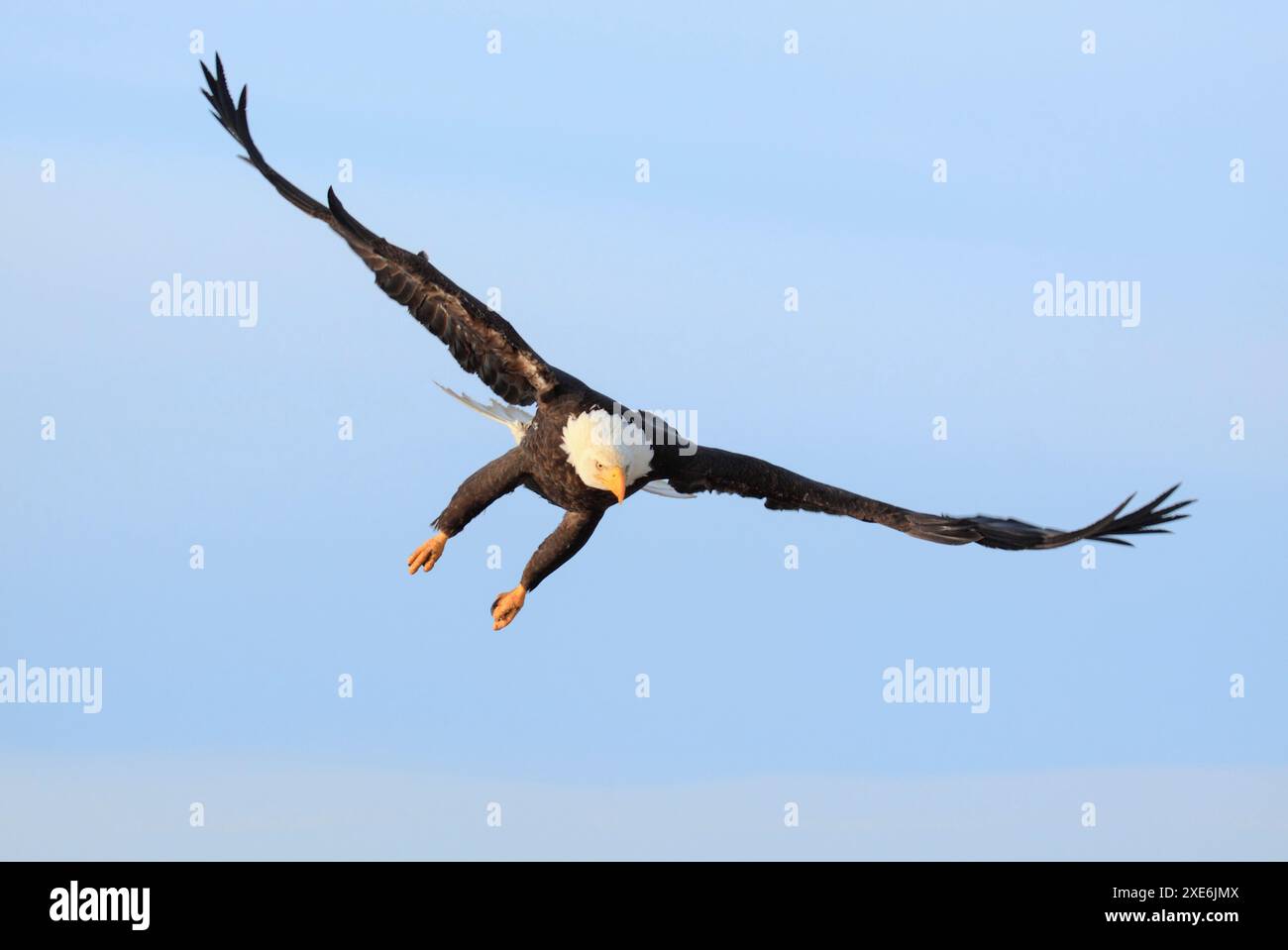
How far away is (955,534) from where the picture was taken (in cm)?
1977

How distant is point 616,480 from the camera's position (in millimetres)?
18719

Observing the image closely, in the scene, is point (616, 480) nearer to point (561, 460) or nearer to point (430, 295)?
point (561, 460)

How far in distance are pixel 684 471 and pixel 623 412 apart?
35.0 inches

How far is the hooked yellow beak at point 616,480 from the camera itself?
61.4 feet

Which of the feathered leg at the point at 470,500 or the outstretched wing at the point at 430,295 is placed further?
the feathered leg at the point at 470,500

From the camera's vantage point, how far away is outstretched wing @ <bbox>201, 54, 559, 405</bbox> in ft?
60.9

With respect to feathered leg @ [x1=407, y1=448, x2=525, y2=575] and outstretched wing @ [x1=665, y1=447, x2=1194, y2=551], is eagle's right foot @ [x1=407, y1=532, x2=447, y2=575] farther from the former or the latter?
outstretched wing @ [x1=665, y1=447, x2=1194, y2=551]

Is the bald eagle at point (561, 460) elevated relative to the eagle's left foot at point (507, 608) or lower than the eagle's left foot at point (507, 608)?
elevated

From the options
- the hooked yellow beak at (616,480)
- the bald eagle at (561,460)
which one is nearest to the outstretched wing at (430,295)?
the bald eagle at (561,460)

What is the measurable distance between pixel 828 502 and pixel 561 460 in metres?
2.19

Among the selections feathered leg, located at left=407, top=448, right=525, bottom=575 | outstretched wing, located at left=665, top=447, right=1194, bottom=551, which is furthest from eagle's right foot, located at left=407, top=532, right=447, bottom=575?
outstretched wing, located at left=665, top=447, right=1194, bottom=551

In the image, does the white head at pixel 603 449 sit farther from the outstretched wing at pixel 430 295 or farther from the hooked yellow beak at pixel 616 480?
the outstretched wing at pixel 430 295

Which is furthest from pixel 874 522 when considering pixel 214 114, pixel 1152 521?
pixel 214 114

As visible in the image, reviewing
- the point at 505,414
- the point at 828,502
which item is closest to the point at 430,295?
the point at 505,414
